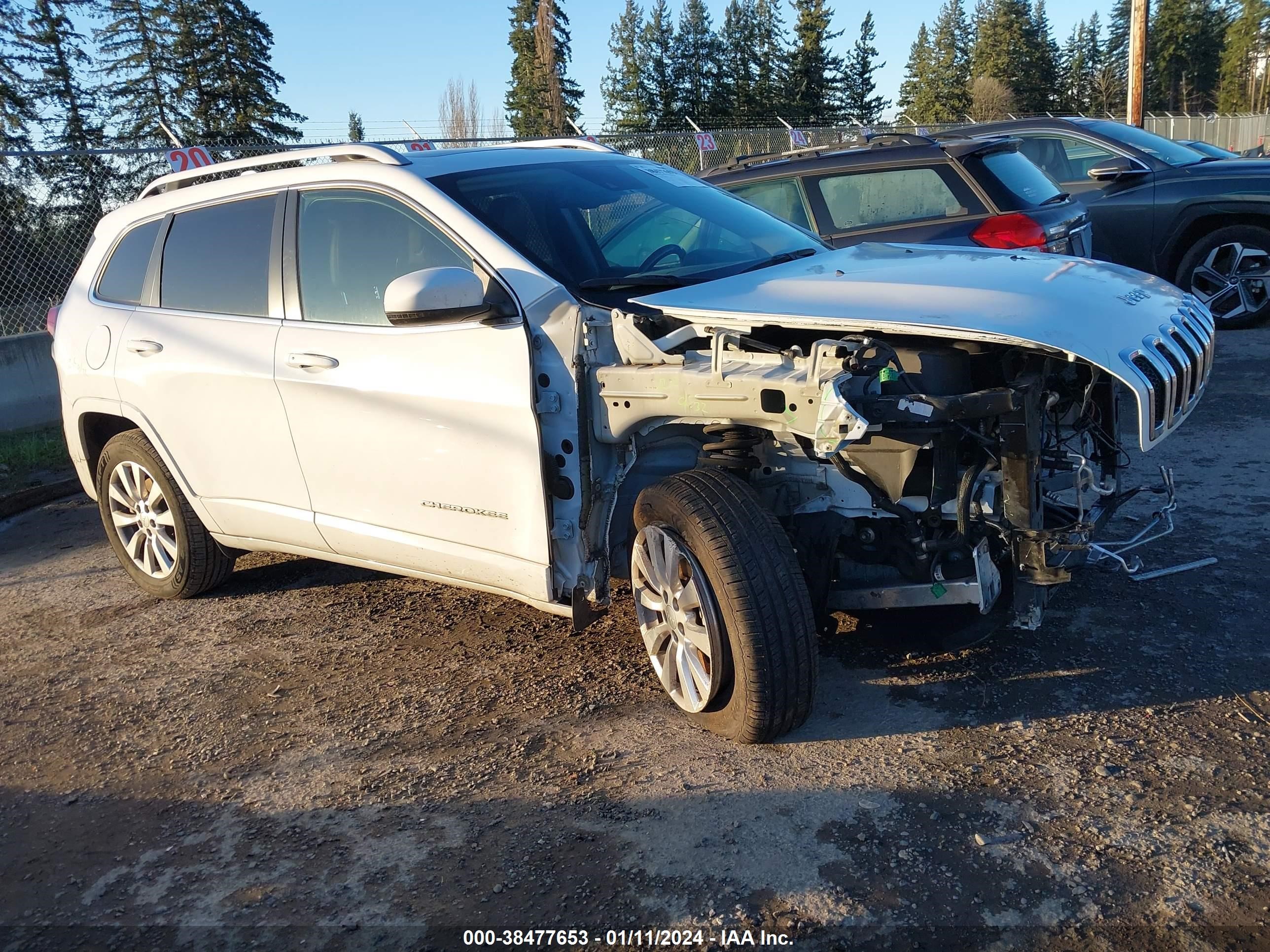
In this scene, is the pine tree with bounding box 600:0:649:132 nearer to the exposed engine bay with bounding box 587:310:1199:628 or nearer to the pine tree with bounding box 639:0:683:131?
the pine tree with bounding box 639:0:683:131

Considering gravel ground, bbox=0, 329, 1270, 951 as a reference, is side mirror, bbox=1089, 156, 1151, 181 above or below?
above

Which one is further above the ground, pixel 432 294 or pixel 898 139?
pixel 898 139

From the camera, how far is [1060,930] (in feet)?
8.14

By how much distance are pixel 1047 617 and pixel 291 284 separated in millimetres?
3206

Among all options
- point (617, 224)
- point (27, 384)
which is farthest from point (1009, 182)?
point (27, 384)

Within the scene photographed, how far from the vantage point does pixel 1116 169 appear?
9.27 m

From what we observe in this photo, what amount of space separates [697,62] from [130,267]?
2173 inches

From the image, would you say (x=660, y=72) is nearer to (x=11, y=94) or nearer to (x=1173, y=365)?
(x=11, y=94)

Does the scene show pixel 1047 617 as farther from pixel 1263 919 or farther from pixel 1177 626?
pixel 1263 919

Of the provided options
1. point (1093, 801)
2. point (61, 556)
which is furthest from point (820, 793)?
point (61, 556)

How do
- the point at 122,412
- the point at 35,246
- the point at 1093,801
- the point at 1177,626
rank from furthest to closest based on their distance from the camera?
the point at 35,246
the point at 122,412
the point at 1177,626
the point at 1093,801

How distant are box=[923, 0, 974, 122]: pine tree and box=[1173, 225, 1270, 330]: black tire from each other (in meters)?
59.9

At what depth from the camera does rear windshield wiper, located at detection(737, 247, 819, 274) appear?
162 inches

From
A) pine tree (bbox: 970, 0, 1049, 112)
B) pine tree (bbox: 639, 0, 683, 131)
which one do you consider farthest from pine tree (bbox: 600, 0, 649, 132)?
pine tree (bbox: 970, 0, 1049, 112)
